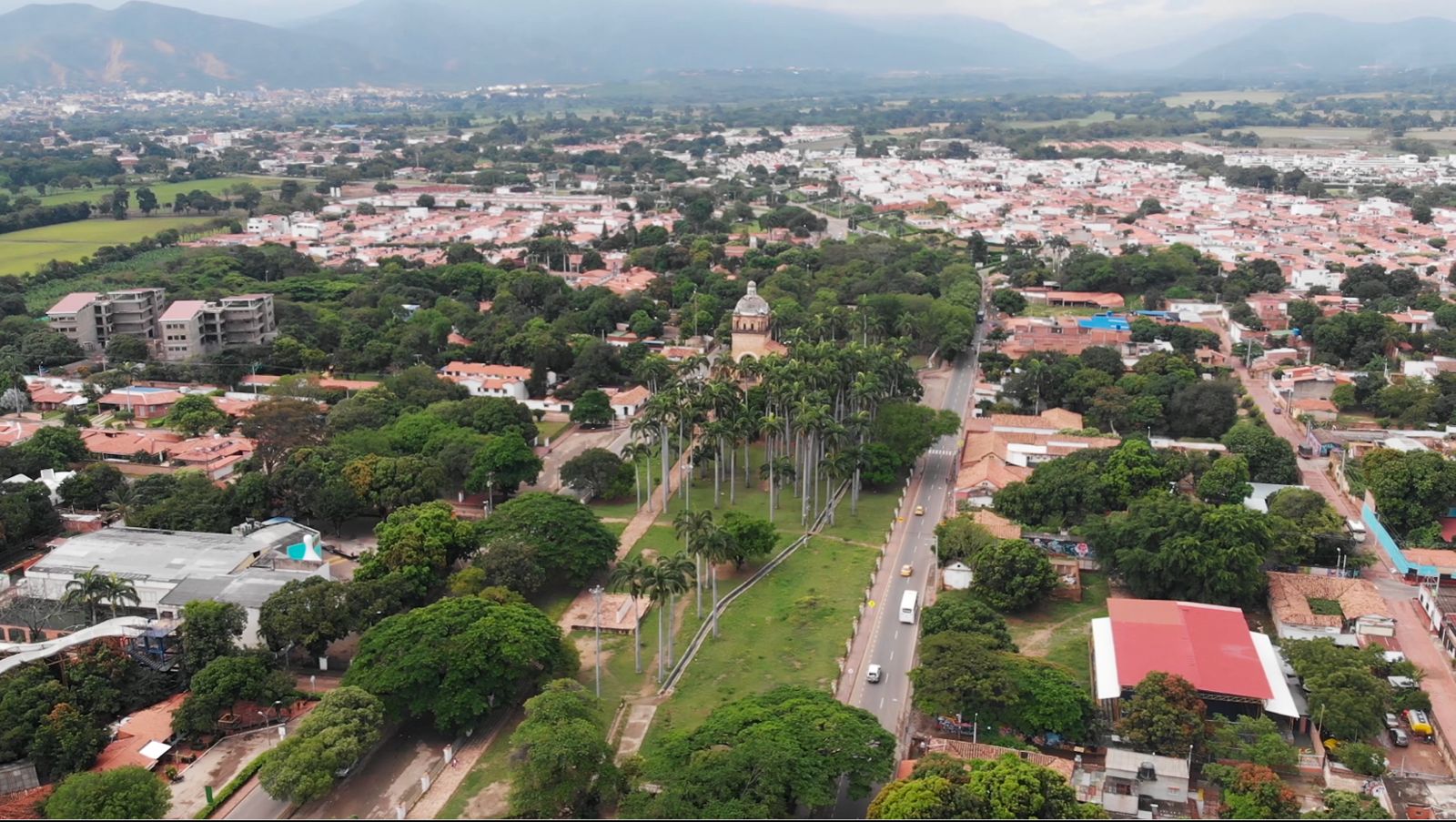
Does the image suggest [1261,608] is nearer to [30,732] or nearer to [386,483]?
[386,483]

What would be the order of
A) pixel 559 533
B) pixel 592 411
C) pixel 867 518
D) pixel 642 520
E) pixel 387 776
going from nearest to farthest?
pixel 387 776
pixel 559 533
pixel 642 520
pixel 867 518
pixel 592 411

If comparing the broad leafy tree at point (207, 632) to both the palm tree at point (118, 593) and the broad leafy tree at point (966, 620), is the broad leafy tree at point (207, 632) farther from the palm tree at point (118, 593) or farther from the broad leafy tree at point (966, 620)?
the broad leafy tree at point (966, 620)

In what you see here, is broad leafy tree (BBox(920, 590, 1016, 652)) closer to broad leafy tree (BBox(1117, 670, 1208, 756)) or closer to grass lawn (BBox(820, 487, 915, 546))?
broad leafy tree (BBox(1117, 670, 1208, 756))

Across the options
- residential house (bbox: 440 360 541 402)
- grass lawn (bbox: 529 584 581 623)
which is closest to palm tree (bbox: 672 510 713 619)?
grass lawn (bbox: 529 584 581 623)

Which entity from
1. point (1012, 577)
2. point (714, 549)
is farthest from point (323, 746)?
point (1012, 577)

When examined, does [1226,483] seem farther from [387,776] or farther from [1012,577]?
[387,776]

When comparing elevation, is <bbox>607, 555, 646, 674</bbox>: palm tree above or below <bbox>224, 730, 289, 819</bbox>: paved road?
above
